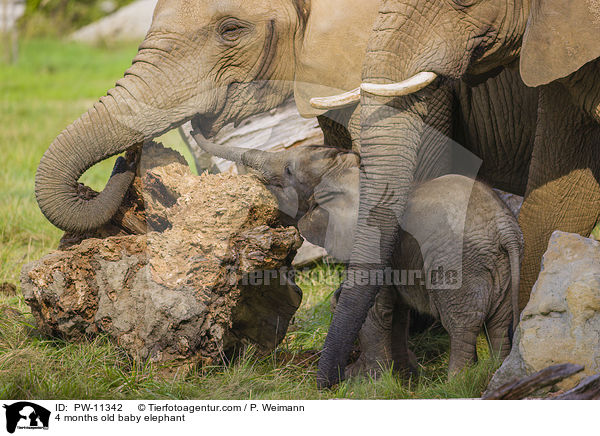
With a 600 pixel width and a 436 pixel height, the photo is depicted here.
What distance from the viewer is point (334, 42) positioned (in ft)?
13.7

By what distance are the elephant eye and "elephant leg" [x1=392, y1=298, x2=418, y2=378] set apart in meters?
1.52

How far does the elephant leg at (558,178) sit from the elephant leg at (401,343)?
1.94 feet

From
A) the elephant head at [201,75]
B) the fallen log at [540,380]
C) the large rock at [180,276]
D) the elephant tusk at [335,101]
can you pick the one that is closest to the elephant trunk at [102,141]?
the elephant head at [201,75]

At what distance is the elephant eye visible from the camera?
13.5ft

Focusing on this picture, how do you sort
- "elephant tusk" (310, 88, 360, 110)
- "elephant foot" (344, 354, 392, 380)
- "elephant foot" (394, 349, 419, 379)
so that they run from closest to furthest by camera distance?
"elephant tusk" (310, 88, 360, 110), "elephant foot" (344, 354, 392, 380), "elephant foot" (394, 349, 419, 379)

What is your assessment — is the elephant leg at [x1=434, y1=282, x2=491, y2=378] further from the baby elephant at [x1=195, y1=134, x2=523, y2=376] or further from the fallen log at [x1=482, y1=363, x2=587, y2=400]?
the fallen log at [x1=482, y1=363, x2=587, y2=400]

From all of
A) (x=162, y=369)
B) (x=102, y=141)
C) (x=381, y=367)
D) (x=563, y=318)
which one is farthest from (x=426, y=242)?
(x=102, y=141)

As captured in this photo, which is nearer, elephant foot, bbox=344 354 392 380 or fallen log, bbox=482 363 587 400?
fallen log, bbox=482 363 587 400

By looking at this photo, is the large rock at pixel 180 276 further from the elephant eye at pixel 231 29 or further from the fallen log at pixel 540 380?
the fallen log at pixel 540 380

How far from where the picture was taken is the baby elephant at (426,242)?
379cm
